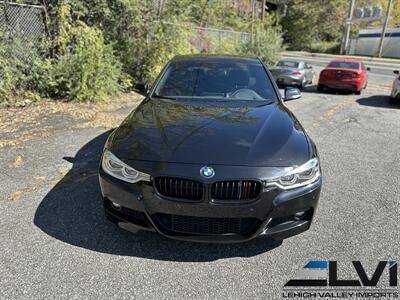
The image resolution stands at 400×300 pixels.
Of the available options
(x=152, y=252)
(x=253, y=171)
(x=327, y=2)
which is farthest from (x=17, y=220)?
(x=327, y=2)

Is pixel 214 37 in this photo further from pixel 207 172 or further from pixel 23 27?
pixel 207 172

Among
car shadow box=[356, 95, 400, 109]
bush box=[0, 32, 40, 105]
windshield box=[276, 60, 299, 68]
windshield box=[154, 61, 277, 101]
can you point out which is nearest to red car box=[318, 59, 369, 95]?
car shadow box=[356, 95, 400, 109]

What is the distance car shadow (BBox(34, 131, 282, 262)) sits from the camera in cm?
264

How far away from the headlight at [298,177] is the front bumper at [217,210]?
45 millimetres

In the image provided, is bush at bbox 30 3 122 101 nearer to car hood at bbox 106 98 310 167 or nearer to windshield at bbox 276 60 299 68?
car hood at bbox 106 98 310 167

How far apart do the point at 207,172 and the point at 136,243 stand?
1010 mm

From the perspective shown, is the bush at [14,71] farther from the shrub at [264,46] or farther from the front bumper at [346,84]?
the shrub at [264,46]

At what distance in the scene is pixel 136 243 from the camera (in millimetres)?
2730

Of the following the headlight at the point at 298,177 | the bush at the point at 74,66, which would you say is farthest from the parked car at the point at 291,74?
the headlight at the point at 298,177

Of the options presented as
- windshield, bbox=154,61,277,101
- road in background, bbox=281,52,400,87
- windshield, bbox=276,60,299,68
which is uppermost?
windshield, bbox=154,61,277,101

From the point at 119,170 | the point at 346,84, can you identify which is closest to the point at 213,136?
the point at 119,170

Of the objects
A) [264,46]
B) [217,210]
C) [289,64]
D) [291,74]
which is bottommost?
[291,74]

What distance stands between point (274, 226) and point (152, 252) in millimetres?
1044

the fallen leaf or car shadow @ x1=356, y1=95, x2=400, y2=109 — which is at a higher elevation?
the fallen leaf
